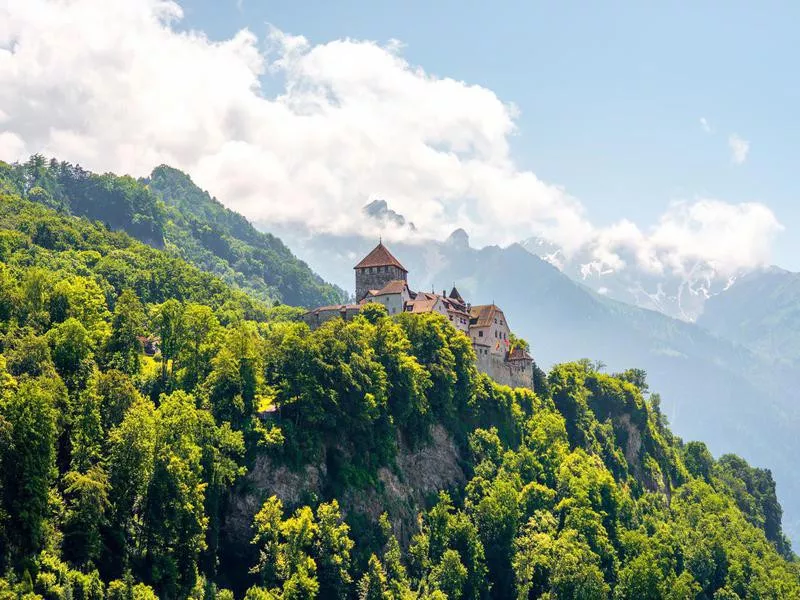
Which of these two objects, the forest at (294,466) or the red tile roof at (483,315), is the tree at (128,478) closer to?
the forest at (294,466)

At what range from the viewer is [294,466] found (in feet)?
290

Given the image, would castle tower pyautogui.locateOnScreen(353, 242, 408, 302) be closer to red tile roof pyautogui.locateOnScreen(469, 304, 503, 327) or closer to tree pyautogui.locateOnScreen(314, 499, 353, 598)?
red tile roof pyautogui.locateOnScreen(469, 304, 503, 327)

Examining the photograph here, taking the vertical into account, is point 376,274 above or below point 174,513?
above

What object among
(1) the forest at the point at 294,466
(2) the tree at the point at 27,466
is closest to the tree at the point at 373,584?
(1) the forest at the point at 294,466

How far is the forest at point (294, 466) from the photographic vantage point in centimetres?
6875

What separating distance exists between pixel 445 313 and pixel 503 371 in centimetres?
1300

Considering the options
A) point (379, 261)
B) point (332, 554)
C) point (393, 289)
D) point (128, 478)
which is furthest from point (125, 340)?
point (379, 261)

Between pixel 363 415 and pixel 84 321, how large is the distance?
3092 centimetres

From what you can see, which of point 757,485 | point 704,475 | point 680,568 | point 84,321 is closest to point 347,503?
point 84,321

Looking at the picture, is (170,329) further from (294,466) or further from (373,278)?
(373,278)

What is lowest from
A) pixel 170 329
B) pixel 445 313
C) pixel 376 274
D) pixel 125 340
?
pixel 125 340

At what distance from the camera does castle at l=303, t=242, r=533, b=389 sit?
129000 millimetres

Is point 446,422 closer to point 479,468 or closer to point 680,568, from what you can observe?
point 479,468

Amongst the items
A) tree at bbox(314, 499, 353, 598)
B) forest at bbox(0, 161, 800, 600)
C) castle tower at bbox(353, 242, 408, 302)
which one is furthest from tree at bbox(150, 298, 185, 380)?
castle tower at bbox(353, 242, 408, 302)
